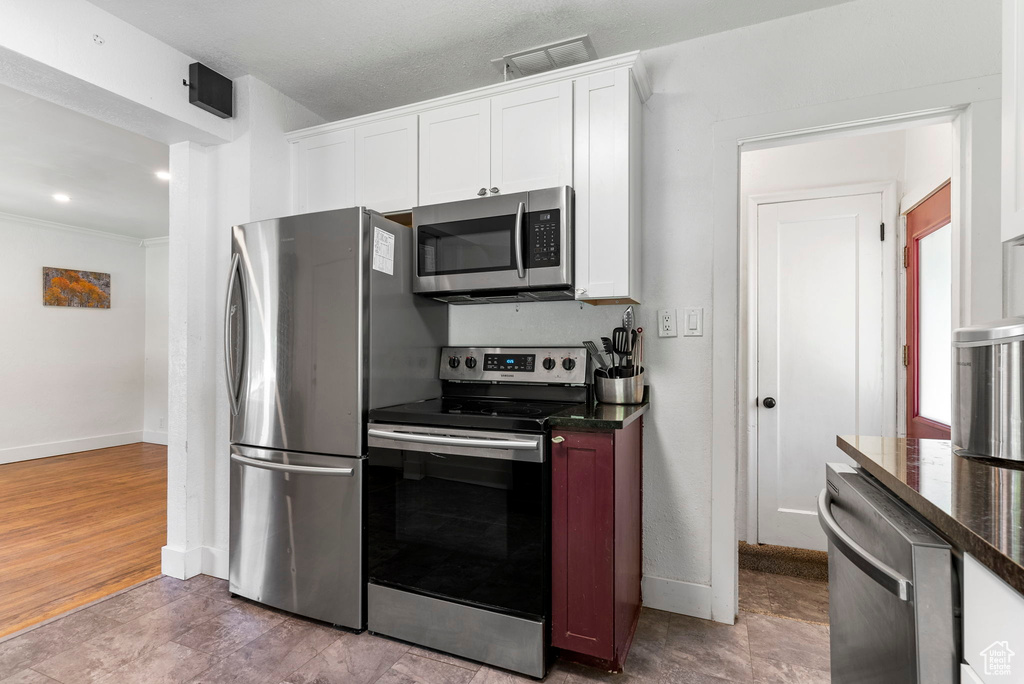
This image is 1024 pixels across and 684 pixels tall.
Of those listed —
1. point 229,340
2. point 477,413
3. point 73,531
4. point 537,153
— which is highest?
point 537,153

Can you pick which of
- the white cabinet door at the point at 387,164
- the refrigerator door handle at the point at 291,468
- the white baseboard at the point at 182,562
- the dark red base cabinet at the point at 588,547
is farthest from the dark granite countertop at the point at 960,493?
the white baseboard at the point at 182,562

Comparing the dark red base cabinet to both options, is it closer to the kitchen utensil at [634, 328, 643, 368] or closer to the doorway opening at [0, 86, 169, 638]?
the kitchen utensil at [634, 328, 643, 368]

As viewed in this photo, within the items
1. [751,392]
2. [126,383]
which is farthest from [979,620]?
[126,383]

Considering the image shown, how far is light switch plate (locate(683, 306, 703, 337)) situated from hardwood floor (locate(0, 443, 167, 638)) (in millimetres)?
2882

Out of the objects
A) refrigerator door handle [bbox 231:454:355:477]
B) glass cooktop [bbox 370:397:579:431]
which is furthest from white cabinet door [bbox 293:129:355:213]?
refrigerator door handle [bbox 231:454:355:477]

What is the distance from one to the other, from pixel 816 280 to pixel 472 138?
2.02 m

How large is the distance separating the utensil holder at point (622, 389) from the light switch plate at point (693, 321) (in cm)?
30

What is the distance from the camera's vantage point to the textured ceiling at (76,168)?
301 centimetres

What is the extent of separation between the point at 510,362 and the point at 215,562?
5.88 ft

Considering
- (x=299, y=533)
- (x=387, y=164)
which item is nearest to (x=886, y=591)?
(x=299, y=533)

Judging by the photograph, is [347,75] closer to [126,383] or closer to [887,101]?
[887,101]

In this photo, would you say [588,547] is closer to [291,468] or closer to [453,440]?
[453,440]

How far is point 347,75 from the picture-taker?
2555mm

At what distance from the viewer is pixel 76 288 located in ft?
18.0
